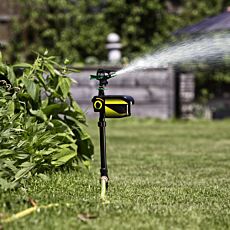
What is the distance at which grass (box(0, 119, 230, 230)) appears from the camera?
3.54m

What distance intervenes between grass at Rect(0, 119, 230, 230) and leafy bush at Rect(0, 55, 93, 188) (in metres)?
0.13

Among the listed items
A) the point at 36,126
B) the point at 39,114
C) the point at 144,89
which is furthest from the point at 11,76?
the point at 144,89

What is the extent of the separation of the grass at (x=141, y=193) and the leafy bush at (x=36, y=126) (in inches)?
5.0

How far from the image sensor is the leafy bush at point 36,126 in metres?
4.52

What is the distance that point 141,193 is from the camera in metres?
4.58

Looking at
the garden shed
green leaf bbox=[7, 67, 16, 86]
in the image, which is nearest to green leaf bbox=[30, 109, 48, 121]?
green leaf bbox=[7, 67, 16, 86]

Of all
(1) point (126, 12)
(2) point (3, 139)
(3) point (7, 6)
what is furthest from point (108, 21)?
(2) point (3, 139)

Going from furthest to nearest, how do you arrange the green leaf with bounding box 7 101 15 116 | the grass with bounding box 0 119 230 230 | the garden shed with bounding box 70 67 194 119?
the garden shed with bounding box 70 67 194 119, the green leaf with bounding box 7 101 15 116, the grass with bounding box 0 119 230 230

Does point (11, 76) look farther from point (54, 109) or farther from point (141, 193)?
point (141, 193)

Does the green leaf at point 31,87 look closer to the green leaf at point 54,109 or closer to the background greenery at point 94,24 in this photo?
the green leaf at point 54,109

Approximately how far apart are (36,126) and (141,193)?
0.85m

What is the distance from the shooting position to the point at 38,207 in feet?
12.0

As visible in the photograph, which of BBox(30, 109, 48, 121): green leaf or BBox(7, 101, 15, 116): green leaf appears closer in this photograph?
BBox(7, 101, 15, 116): green leaf

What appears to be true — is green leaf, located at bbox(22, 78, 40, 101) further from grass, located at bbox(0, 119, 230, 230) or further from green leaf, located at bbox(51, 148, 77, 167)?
grass, located at bbox(0, 119, 230, 230)
